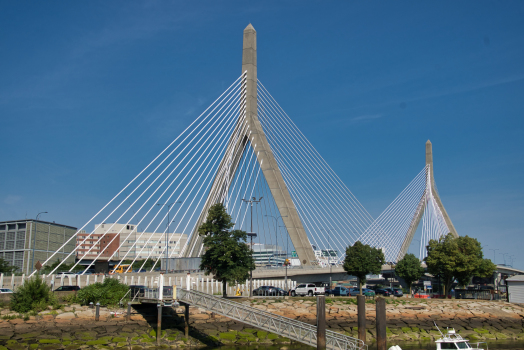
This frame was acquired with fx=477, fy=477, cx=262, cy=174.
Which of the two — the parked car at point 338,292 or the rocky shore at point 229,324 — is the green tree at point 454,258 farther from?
the parked car at point 338,292

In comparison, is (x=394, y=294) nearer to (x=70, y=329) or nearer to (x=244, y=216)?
(x=244, y=216)

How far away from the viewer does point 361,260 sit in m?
47.7

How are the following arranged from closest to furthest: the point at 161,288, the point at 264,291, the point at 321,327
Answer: the point at 321,327
the point at 161,288
the point at 264,291

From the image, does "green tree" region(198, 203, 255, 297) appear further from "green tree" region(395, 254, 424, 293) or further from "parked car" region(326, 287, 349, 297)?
"green tree" region(395, 254, 424, 293)

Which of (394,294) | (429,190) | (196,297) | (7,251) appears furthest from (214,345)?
(7,251)

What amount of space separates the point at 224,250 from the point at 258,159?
14.4 meters

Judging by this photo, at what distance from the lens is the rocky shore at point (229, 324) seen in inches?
1032

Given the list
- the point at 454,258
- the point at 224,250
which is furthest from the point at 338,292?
the point at 224,250

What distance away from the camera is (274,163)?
4725 centimetres

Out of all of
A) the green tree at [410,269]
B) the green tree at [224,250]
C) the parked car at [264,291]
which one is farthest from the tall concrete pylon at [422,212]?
the green tree at [224,250]

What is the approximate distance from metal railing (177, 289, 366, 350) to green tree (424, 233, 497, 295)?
28.0m

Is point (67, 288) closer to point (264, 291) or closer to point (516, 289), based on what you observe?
point (264, 291)

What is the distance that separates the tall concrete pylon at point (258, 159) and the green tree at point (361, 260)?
14.2 feet

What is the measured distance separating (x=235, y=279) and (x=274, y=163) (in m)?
15.7
